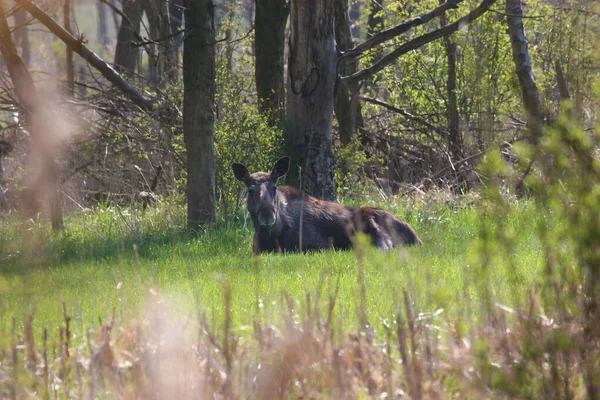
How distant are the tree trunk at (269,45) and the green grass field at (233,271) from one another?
3.60 m

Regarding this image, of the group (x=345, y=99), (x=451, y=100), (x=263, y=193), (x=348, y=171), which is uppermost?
(x=345, y=99)

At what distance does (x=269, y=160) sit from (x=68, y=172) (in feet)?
20.9

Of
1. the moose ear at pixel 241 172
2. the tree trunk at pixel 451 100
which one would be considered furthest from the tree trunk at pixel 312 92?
the tree trunk at pixel 451 100

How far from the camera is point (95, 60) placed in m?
16.7

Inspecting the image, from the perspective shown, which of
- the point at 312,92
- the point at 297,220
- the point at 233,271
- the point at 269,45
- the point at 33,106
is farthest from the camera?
the point at 269,45

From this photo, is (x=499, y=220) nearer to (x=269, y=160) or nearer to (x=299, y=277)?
(x=299, y=277)

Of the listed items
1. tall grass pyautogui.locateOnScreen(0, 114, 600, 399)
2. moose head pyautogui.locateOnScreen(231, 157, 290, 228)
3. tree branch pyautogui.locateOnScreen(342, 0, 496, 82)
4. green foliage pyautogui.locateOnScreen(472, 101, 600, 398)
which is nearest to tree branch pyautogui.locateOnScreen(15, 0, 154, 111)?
tree branch pyautogui.locateOnScreen(342, 0, 496, 82)

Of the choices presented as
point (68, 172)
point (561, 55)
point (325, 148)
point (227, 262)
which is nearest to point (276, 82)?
point (325, 148)

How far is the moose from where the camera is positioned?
11.2 meters

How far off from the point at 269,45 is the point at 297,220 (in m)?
6.33

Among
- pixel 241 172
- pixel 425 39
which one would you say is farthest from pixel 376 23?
pixel 241 172

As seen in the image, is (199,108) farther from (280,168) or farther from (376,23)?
(376,23)

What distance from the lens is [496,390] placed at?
421 cm

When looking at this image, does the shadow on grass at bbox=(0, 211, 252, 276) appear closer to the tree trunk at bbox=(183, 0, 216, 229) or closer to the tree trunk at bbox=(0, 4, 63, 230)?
the tree trunk at bbox=(183, 0, 216, 229)
